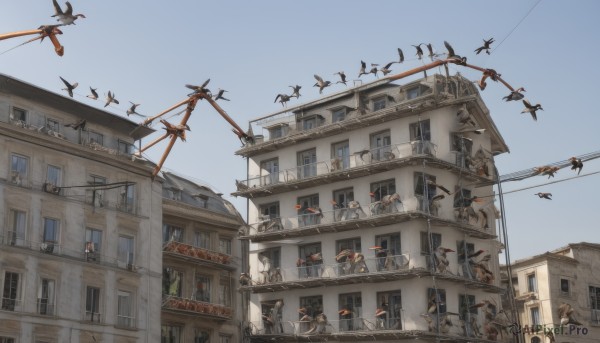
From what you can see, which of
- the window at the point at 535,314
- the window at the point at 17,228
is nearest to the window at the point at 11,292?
the window at the point at 17,228

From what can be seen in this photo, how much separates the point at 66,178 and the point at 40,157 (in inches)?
81.5

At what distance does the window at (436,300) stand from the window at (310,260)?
7.82 metres

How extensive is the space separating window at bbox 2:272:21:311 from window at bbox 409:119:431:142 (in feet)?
83.3

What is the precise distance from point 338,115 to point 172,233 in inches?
582

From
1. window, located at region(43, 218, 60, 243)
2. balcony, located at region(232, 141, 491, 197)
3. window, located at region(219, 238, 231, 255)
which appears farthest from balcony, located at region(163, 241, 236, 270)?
window, located at region(43, 218, 60, 243)

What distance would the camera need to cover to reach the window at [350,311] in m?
53.7

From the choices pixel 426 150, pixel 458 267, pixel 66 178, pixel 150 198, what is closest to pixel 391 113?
pixel 426 150

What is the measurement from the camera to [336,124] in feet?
189

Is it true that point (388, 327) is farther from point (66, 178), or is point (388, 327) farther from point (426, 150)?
point (66, 178)

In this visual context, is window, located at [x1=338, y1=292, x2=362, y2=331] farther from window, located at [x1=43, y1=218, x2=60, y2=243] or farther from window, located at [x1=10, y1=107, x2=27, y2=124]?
window, located at [x1=10, y1=107, x2=27, y2=124]

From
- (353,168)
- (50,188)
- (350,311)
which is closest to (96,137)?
(50,188)

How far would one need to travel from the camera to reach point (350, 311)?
2137 inches

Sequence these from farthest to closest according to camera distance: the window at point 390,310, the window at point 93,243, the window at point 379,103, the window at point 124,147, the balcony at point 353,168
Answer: the window at point 379,103 → the window at point 124,147 → the balcony at point 353,168 → the window at point 390,310 → the window at point 93,243

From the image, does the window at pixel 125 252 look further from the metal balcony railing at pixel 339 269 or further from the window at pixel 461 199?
the window at pixel 461 199
